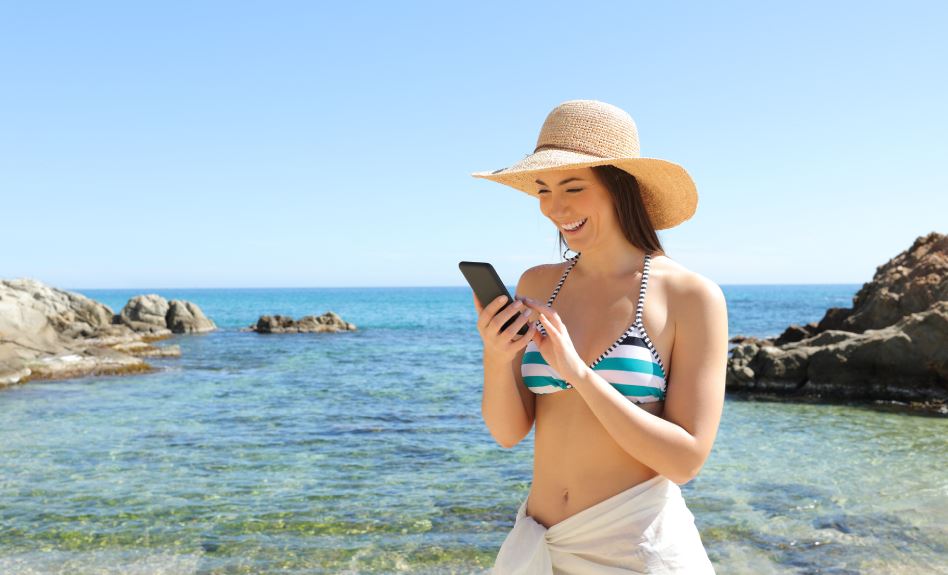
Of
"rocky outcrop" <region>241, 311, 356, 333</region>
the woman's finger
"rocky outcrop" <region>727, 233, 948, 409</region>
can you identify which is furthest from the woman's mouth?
"rocky outcrop" <region>241, 311, 356, 333</region>

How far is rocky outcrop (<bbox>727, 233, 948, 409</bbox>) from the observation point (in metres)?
16.2

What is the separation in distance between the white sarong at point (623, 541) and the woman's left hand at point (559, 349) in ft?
1.70

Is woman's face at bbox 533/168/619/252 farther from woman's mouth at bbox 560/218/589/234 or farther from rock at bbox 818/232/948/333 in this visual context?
rock at bbox 818/232/948/333

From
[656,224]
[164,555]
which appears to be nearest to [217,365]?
[164,555]

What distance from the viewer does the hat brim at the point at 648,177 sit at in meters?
2.68

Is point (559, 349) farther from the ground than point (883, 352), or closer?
farther from the ground

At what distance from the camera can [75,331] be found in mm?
32844

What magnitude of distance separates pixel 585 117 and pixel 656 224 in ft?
1.83

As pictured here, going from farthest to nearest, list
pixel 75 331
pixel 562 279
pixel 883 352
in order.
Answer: pixel 75 331
pixel 883 352
pixel 562 279

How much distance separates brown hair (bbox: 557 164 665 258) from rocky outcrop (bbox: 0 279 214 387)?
70.5 feet

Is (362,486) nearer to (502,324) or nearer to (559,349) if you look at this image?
(502,324)

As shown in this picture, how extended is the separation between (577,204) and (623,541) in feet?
3.85

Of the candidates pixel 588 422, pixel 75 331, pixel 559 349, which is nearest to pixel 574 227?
pixel 559 349

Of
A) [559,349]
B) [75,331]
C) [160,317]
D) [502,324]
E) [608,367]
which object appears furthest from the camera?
[160,317]
